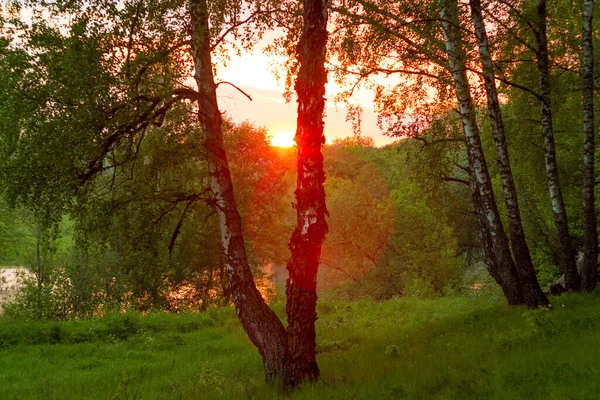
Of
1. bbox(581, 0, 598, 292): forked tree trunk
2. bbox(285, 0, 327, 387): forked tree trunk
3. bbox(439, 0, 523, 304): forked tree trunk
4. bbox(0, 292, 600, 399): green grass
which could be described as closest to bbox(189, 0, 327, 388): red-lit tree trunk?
bbox(285, 0, 327, 387): forked tree trunk

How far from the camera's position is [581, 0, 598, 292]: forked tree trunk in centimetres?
1330

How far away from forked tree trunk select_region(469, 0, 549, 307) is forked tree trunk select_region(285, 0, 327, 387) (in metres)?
6.65

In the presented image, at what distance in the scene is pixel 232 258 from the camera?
867 cm

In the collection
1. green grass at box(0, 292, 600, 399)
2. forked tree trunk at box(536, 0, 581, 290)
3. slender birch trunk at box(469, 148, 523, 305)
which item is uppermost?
forked tree trunk at box(536, 0, 581, 290)

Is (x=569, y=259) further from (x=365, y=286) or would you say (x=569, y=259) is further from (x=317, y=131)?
(x=365, y=286)

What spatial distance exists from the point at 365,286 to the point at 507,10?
33.6 meters

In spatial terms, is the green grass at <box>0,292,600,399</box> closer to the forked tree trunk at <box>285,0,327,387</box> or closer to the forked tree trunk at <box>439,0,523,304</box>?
the forked tree trunk at <box>285,0,327,387</box>

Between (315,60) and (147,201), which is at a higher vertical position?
(315,60)

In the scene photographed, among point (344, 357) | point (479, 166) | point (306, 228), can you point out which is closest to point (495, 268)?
point (479, 166)

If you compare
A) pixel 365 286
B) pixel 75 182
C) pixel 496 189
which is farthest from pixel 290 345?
pixel 365 286

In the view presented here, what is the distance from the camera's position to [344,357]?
32.8ft

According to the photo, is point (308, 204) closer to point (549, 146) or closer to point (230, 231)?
point (230, 231)

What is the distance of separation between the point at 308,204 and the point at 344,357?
4.55 meters

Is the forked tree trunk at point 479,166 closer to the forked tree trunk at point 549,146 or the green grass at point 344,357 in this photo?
the green grass at point 344,357
